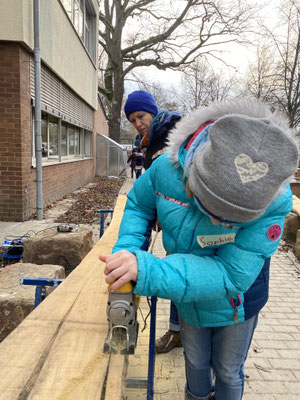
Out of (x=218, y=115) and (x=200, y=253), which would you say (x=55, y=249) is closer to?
(x=200, y=253)

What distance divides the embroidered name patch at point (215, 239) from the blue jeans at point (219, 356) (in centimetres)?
50

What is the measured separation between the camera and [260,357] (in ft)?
9.29

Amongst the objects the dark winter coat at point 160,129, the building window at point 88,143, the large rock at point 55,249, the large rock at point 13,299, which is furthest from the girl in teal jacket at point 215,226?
the building window at point 88,143

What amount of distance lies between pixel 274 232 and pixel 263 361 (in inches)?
80.5

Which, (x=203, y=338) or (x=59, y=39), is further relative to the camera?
(x=59, y=39)

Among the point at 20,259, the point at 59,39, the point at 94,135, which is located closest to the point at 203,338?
the point at 20,259

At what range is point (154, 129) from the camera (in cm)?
258

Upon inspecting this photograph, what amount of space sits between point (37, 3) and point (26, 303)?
19.7ft

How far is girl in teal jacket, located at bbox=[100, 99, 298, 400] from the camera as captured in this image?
100 centimetres

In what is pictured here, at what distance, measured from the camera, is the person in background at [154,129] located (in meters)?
2.56

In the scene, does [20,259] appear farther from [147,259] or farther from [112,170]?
[112,170]

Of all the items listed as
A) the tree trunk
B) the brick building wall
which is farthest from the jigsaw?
the tree trunk

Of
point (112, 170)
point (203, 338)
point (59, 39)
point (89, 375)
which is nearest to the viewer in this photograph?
point (89, 375)

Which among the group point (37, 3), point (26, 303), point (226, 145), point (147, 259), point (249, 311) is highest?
point (37, 3)
